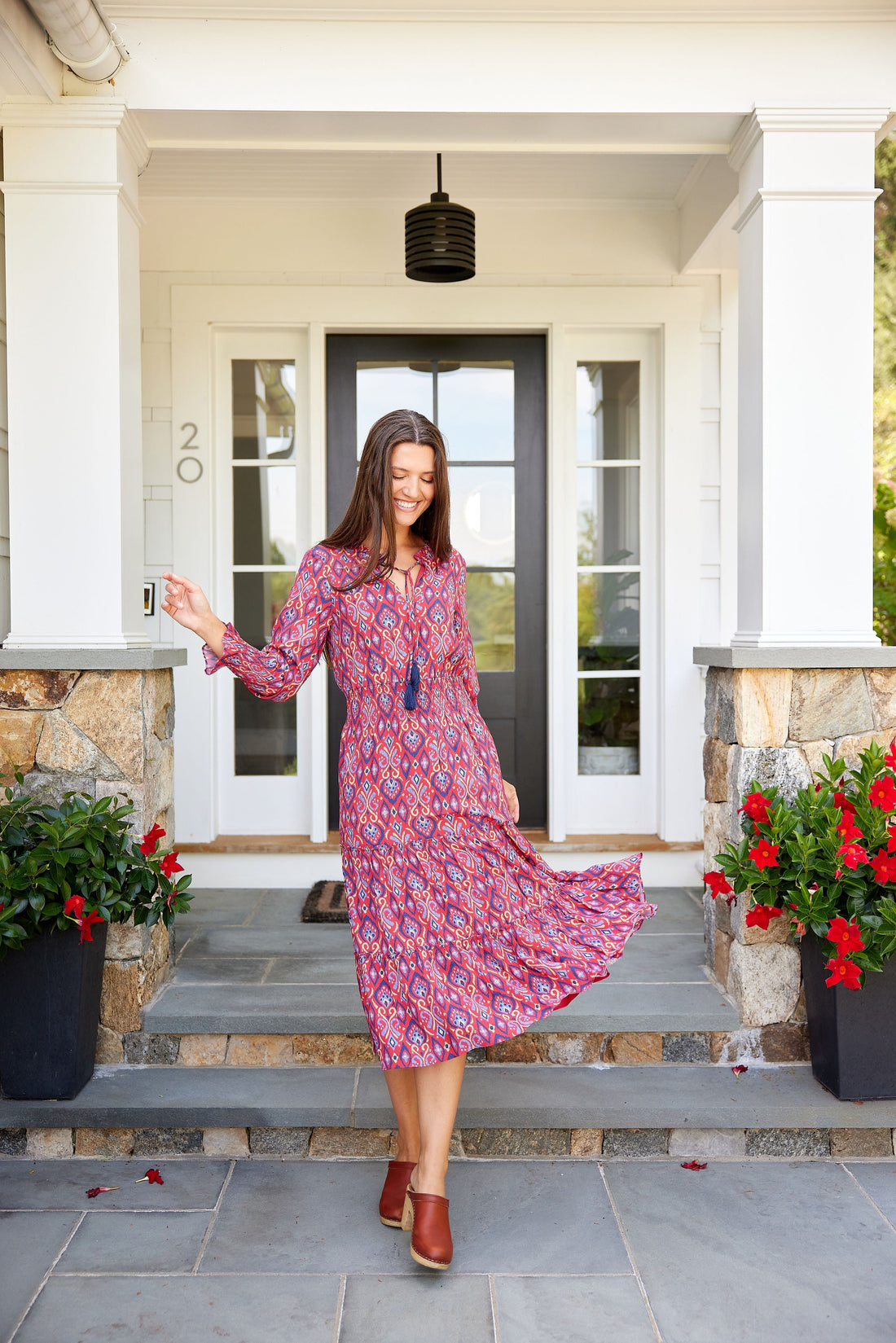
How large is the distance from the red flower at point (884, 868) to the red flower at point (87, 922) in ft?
5.65

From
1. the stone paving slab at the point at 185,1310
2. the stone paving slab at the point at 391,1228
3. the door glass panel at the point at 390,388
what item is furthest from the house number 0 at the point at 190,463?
the stone paving slab at the point at 185,1310

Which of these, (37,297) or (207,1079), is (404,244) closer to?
(37,297)

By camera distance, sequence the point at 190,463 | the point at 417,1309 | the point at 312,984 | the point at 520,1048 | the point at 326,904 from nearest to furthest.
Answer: the point at 417,1309
the point at 520,1048
the point at 312,984
the point at 326,904
the point at 190,463

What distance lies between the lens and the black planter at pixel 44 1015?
2377 mm

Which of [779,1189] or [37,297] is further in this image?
[37,297]

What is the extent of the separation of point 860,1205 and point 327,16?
2.99 m

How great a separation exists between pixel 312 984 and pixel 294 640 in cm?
122

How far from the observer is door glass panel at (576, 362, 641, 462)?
13.1 feet

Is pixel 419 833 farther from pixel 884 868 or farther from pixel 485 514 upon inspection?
pixel 485 514

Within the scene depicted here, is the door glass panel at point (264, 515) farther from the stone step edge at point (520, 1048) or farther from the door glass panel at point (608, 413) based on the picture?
the stone step edge at point (520, 1048)

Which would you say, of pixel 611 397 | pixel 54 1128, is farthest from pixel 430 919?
pixel 611 397

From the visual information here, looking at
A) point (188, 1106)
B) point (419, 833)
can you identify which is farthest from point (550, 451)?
point (188, 1106)

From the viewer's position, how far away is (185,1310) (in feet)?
6.11

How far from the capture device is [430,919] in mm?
1965
